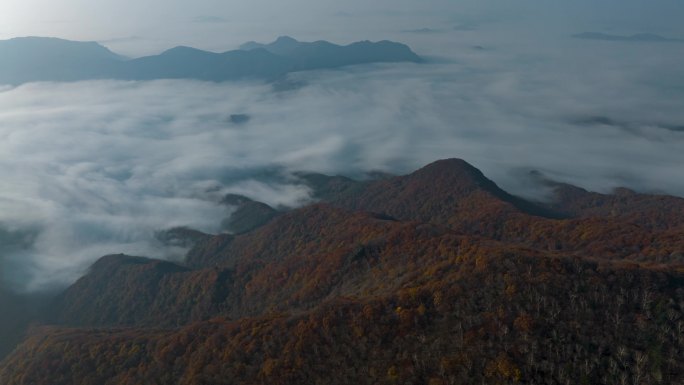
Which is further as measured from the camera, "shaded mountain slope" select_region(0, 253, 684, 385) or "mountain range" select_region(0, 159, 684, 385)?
"mountain range" select_region(0, 159, 684, 385)

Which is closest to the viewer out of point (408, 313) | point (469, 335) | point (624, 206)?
point (469, 335)

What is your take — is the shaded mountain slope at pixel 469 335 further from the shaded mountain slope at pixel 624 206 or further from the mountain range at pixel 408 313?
the shaded mountain slope at pixel 624 206

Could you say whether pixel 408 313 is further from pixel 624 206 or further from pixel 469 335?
pixel 624 206

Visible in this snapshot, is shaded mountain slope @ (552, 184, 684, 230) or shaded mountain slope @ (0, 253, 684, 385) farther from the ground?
shaded mountain slope @ (0, 253, 684, 385)

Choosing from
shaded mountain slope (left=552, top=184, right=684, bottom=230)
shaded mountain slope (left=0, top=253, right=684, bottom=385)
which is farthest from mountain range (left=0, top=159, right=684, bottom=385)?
shaded mountain slope (left=552, top=184, right=684, bottom=230)

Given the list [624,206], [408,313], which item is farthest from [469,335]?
[624,206]

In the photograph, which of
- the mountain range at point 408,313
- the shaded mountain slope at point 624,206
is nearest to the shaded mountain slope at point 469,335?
the mountain range at point 408,313

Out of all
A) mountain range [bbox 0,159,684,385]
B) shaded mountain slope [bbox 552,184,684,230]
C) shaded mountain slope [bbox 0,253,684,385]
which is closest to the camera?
shaded mountain slope [bbox 0,253,684,385]

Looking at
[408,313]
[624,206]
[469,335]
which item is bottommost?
[624,206]

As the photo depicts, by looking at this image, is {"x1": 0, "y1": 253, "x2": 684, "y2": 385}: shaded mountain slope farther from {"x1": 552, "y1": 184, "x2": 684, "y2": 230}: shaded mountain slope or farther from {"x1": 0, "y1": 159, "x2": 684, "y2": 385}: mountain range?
{"x1": 552, "y1": 184, "x2": 684, "y2": 230}: shaded mountain slope
